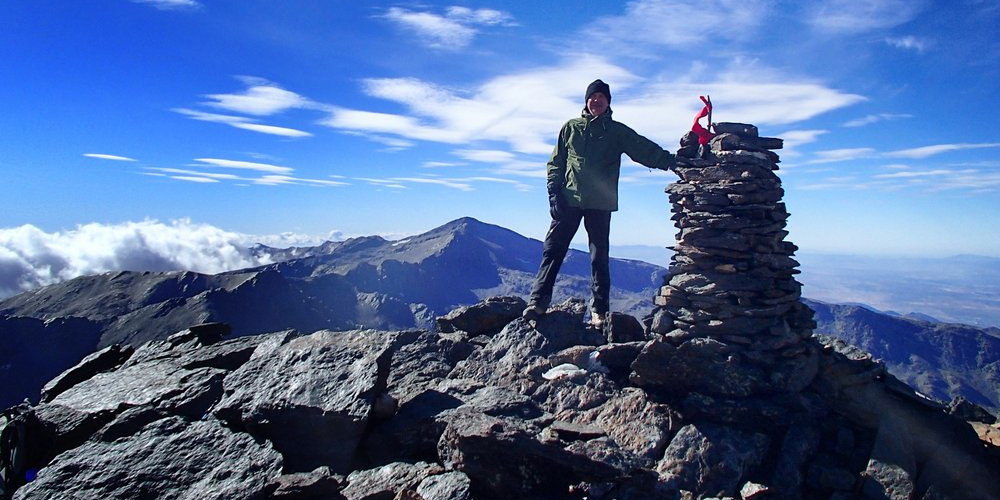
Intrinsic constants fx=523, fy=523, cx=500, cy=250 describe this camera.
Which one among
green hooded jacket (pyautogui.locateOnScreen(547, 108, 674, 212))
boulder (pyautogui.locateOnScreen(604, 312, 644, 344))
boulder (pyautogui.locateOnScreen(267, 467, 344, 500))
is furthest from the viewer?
boulder (pyautogui.locateOnScreen(604, 312, 644, 344))

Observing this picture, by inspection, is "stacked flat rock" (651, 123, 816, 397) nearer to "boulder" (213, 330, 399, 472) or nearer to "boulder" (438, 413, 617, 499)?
"boulder" (438, 413, 617, 499)

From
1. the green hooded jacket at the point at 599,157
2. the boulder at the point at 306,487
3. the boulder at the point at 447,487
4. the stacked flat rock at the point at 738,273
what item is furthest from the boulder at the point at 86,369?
the stacked flat rock at the point at 738,273

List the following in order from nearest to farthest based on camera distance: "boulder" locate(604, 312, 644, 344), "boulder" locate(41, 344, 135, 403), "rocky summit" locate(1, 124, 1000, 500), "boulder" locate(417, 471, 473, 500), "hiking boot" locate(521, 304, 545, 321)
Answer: "boulder" locate(417, 471, 473, 500), "rocky summit" locate(1, 124, 1000, 500), "boulder" locate(41, 344, 135, 403), "boulder" locate(604, 312, 644, 344), "hiking boot" locate(521, 304, 545, 321)

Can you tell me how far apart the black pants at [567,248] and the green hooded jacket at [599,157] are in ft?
1.45

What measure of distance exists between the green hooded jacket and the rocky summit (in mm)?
1587

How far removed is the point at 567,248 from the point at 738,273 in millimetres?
4213

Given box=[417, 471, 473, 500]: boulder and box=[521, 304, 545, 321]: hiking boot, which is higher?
box=[521, 304, 545, 321]: hiking boot

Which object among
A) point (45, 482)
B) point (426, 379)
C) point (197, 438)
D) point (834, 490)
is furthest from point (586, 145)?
point (45, 482)

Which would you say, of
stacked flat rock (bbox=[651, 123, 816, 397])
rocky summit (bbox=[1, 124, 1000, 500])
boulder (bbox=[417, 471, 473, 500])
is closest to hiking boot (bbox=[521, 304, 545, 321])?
rocky summit (bbox=[1, 124, 1000, 500])

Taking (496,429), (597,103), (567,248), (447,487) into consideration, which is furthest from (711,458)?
(597,103)

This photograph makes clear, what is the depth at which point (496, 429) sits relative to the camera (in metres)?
8.66

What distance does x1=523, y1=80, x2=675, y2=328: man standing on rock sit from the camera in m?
13.1

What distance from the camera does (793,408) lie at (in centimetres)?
1135

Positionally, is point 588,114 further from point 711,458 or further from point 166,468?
point 166,468
